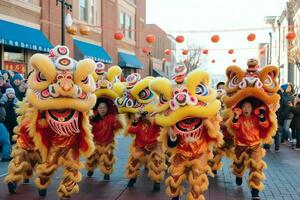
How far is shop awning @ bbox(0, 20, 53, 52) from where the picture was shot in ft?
49.9

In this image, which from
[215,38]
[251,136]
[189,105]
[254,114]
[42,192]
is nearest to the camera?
[189,105]

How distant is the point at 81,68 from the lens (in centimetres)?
611

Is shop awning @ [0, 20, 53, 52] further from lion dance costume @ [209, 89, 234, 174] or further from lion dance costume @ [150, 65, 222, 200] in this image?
lion dance costume @ [150, 65, 222, 200]

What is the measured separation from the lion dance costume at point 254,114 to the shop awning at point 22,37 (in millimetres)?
9820

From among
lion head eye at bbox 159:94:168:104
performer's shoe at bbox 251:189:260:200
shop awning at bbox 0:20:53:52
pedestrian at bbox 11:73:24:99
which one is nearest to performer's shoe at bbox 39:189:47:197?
lion head eye at bbox 159:94:168:104

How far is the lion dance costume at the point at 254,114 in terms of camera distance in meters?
6.79

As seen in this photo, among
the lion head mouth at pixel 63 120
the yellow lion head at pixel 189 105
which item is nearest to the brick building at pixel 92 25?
the lion head mouth at pixel 63 120

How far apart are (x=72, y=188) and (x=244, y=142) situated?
2601 millimetres

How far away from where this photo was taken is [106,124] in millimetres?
7938

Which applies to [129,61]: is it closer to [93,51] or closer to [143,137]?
[93,51]

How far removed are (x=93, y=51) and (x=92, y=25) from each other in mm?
1766

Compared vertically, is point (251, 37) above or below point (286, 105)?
above

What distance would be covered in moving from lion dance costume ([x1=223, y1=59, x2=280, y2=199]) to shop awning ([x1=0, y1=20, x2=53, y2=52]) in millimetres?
9820

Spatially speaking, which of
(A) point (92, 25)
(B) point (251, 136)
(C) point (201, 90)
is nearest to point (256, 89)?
(B) point (251, 136)
